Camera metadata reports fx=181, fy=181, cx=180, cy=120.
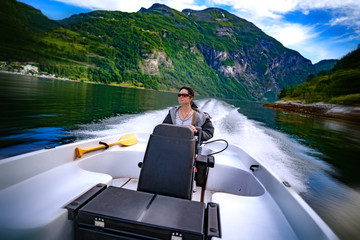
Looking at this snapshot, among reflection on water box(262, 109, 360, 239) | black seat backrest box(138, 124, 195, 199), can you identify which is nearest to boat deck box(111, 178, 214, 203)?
black seat backrest box(138, 124, 195, 199)

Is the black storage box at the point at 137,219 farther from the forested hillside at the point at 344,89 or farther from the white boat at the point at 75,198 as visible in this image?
the forested hillside at the point at 344,89

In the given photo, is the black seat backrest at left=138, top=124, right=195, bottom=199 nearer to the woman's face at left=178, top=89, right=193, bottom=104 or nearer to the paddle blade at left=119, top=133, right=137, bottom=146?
the woman's face at left=178, top=89, right=193, bottom=104

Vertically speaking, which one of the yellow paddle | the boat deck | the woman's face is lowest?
the boat deck

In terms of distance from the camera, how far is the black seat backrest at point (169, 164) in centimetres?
167

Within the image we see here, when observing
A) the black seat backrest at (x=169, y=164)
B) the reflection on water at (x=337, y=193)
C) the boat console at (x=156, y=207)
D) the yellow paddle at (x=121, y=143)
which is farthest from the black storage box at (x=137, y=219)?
the reflection on water at (x=337, y=193)

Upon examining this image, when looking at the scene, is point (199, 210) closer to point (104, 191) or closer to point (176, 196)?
point (176, 196)

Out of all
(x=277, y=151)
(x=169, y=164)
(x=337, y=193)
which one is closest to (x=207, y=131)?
(x=169, y=164)

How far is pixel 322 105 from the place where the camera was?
106 feet

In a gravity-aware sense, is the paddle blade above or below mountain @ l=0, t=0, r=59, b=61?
below

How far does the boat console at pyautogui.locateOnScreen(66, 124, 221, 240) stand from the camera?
120 centimetres

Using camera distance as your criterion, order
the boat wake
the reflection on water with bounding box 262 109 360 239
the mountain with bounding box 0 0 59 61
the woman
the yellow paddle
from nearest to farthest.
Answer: the yellow paddle
the woman
the reflection on water with bounding box 262 109 360 239
the boat wake
the mountain with bounding box 0 0 59 61

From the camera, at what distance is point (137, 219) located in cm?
121

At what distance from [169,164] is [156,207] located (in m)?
0.45

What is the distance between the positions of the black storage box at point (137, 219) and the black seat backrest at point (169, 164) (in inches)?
8.8
